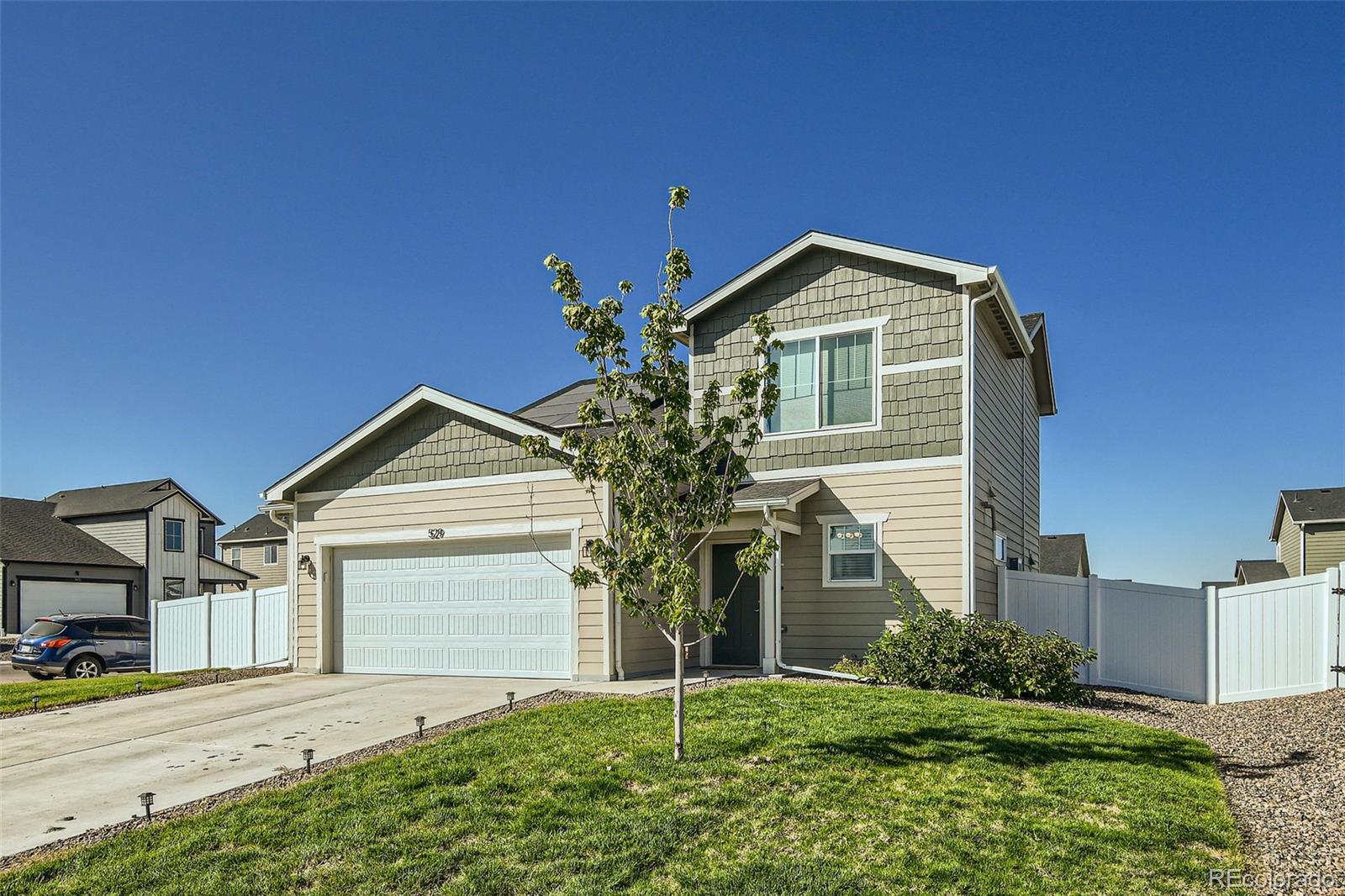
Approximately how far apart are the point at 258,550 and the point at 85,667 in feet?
84.5

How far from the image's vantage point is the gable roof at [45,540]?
32219mm

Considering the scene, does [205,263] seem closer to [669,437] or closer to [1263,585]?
[669,437]

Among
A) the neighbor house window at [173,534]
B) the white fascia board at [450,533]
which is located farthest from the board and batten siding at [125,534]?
the white fascia board at [450,533]

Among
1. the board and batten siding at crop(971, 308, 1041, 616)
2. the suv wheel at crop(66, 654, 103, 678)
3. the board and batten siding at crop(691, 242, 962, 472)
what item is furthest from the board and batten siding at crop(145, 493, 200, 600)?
the board and batten siding at crop(971, 308, 1041, 616)

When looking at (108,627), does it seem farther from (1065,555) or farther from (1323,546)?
(1323,546)

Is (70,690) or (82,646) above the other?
(70,690)

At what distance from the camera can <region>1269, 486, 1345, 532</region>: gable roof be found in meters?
30.1

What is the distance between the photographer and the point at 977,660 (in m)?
11.3

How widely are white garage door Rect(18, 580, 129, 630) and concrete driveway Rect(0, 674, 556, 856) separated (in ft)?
74.8

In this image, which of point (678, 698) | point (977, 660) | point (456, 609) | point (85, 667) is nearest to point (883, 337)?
point (977, 660)

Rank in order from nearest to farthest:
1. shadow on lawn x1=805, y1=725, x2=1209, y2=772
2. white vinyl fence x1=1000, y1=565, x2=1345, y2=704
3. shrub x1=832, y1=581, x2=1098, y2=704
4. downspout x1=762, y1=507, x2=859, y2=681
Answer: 1. shadow on lawn x1=805, y1=725, x2=1209, y2=772
2. shrub x1=832, y1=581, x2=1098, y2=704
3. white vinyl fence x1=1000, y1=565, x2=1345, y2=704
4. downspout x1=762, y1=507, x2=859, y2=681

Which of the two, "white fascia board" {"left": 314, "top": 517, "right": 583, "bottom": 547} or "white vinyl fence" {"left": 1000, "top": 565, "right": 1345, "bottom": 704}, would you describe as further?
"white fascia board" {"left": 314, "top": 517, "right": 583, "bottom": 547}

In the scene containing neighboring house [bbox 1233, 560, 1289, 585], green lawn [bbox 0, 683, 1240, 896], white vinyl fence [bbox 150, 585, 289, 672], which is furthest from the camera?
neighboring house [bbox 1233, 560, 1289, 585]

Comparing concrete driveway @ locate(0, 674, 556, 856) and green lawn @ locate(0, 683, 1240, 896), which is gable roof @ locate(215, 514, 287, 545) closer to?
concrete driveway @ locate(0, 674, 556, 856)
